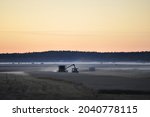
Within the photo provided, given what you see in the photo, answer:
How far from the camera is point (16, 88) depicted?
27094 millimetres

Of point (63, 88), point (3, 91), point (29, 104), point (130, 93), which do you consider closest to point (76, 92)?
point (63, 88)

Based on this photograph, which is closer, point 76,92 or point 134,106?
point 134,106

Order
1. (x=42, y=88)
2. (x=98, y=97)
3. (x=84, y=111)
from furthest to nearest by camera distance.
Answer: (x=42, y=88), (x=98, y=97), (x=84, y=111)

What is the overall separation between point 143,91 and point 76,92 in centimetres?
569

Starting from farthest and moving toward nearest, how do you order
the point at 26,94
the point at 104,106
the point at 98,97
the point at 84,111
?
the point at 26,94, the point at 98,97, the point at 104,106, the point at 84,111

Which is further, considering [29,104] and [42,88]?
[42,88]

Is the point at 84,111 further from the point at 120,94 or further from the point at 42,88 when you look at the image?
the point at 42,88

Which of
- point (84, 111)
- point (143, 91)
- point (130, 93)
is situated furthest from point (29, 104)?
point (143, 91)

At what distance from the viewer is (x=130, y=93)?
24.6 m

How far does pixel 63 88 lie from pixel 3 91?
5434 mm

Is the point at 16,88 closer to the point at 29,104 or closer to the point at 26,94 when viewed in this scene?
the point at 26,94

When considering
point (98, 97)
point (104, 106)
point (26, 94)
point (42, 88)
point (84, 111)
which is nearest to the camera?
point (84, 111)

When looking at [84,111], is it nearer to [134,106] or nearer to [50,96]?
[134,106]

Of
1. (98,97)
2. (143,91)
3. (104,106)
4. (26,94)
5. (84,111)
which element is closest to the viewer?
(84,111)
